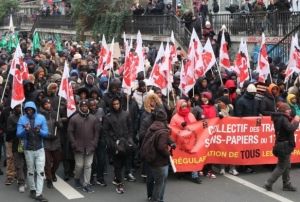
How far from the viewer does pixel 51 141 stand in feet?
31.5

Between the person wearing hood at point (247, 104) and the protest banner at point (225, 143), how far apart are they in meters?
0.33

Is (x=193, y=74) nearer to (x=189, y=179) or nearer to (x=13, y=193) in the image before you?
(x=189, y=179)

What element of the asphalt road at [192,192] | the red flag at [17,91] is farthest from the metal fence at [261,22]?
the red flag at [17,91]

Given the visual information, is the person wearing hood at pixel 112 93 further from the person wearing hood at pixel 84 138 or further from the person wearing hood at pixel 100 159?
the person wearing hood at pixel 84 138

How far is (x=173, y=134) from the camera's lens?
10109 mm

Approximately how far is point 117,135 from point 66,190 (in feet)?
4.10

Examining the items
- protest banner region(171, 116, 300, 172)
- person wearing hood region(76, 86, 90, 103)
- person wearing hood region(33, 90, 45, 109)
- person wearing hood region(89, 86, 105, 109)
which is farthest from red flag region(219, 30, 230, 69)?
person wearing hood region(33, 90, 45, 109)

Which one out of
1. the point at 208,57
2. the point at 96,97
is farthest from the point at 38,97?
the point at 208,57

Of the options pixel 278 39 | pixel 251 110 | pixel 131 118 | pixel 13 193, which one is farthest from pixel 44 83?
pixel 278 39

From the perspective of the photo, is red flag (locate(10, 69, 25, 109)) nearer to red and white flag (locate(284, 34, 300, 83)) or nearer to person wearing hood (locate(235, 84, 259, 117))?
person wearing hood (locate(235, 84, 259, 117))

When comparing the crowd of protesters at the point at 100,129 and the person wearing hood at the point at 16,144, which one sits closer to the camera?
the crowd of protesters at the point at 100,129

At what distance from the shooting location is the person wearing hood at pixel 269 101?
11.1m

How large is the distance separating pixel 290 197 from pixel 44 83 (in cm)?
565

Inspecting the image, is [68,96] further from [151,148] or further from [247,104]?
[247,104]
